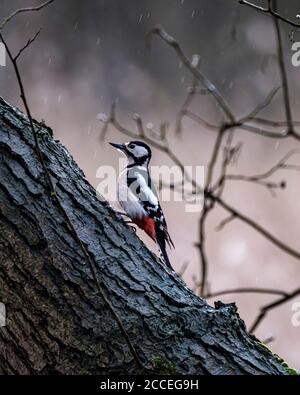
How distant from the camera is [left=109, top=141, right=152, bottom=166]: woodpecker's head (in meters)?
3.10

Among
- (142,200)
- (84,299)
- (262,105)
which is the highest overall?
(142,200)

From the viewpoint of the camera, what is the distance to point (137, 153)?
10.2 ft

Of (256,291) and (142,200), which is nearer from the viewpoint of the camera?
(256,291)

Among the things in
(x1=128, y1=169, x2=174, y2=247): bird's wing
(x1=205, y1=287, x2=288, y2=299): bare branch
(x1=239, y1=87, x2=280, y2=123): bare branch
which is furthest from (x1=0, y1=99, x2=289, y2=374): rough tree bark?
(x1=128, y1=169, x2=174, y2=247): bird's wing

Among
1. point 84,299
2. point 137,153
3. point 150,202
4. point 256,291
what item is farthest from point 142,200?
A: point 256,291

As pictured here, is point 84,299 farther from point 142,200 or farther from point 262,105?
point 142,200

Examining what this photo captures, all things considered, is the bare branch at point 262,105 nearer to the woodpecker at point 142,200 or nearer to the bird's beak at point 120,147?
the woodpecker at point 142,200

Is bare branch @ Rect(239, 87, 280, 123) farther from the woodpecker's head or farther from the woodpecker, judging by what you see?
the woodpecker's head

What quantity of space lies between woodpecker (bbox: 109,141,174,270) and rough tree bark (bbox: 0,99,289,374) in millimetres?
828

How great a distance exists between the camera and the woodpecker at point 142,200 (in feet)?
8.88

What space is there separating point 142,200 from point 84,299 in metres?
1.19
